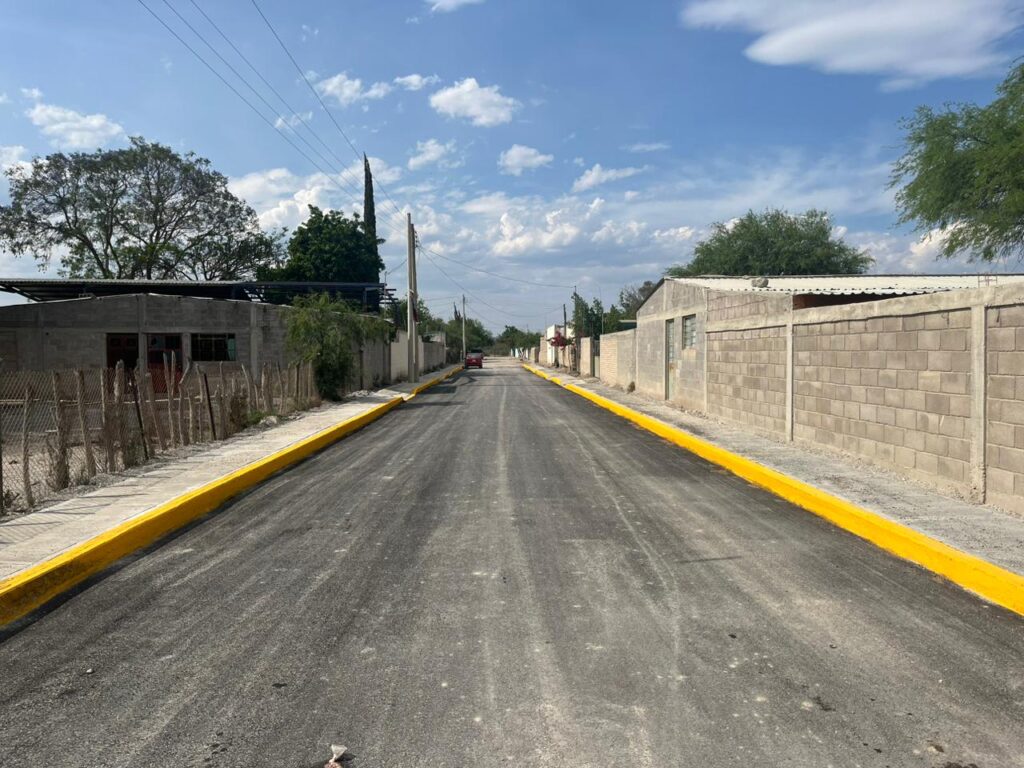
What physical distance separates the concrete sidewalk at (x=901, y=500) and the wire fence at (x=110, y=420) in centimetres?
860

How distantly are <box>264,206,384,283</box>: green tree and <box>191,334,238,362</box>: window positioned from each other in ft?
101

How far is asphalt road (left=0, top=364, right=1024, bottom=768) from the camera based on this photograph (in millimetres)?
3213

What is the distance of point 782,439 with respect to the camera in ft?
40.2

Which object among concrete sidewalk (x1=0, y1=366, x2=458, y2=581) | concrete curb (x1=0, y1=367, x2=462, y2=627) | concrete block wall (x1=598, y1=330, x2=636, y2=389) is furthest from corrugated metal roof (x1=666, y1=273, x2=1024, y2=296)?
concrete curb (x1=0, y1=367, x2=462, y2=627)

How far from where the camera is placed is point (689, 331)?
1928 centimetres

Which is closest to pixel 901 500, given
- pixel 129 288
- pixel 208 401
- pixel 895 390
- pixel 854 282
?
pixel 895 390

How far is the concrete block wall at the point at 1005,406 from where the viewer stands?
655cm

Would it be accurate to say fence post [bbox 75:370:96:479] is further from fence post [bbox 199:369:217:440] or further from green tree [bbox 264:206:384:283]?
green tree [bbox 264:206:384:283]

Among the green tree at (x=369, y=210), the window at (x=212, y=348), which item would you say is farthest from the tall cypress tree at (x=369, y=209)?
the window at (x=212, y=348)

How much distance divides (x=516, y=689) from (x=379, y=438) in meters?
11.5

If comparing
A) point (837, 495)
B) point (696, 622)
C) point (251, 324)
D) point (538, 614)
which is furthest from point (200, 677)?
point (251, 324)

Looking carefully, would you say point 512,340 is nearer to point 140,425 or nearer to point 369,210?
point 369,210

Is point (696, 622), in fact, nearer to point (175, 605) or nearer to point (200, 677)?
point (200, 677)

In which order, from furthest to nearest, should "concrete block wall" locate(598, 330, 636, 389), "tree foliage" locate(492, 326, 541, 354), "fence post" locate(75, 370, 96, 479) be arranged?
"tree foliage" locate(492, 326, 541, 354), "concrete block wall" locate(598, 330, 636, 389), "fence post" locate(75, 370, 96, 479)
